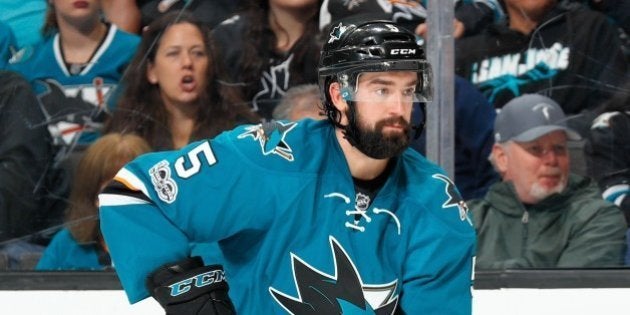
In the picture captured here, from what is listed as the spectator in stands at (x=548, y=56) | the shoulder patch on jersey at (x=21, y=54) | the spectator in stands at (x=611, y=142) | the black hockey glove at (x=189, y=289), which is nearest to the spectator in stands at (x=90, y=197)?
the shoulder patch on jersey at (x=21, y=54)

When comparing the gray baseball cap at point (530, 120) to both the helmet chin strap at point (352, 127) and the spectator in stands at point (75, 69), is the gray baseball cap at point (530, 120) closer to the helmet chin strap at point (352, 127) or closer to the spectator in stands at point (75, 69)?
the spectator in stands at point (75, 69)

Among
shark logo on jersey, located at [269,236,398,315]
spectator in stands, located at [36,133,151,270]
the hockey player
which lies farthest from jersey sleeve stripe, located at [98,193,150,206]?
spectator in stands, located at [36,133,151,270]

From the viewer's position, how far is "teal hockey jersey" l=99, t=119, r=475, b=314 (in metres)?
1.95

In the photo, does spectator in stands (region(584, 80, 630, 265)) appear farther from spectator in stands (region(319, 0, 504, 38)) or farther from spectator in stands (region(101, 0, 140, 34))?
spectator in stands (region(101, 0, 140, 34))

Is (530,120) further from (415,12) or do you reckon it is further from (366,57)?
(366,57)

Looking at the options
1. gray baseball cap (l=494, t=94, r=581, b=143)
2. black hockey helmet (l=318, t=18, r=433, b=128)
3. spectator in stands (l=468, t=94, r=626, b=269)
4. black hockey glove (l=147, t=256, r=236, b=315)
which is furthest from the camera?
gray baseball cap (l=494, t=94, r=581, b=143)

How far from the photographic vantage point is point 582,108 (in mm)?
3178

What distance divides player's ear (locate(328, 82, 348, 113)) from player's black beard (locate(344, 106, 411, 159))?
0.21 ft

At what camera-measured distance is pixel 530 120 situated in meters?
3.17

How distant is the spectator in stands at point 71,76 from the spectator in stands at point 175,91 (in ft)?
0.17

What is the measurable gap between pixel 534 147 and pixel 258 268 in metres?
1.35

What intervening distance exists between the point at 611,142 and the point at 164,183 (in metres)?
1.59

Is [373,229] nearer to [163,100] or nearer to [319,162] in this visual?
[319,162]

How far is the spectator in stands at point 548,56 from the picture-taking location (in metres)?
3.18
